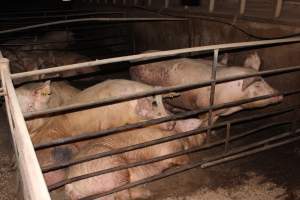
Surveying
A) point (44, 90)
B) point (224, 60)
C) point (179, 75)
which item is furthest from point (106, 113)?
point (224, 60)

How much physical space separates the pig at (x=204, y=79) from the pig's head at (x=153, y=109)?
0.79 metres

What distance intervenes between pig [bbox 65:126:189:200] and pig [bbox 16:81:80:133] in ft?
3.06

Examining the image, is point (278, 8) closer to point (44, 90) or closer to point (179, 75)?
point (179, 75)

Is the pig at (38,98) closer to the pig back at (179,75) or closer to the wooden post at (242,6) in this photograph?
the pig back at (179,75)

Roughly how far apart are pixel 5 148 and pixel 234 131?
3191mm

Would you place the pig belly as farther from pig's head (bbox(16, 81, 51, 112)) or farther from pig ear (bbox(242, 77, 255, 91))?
pig ear (bbox(242, 77, 255, 91))

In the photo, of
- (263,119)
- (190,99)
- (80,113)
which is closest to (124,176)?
(80,113)

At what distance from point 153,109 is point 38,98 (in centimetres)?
146

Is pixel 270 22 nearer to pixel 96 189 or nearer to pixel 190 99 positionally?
pixel 190 99

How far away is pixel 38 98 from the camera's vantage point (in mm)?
4219

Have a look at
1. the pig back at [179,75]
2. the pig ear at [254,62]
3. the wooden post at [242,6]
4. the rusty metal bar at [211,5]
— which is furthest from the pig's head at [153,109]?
the rusty metal bar at [211,5]

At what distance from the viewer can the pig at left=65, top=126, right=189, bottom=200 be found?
331 centimetres

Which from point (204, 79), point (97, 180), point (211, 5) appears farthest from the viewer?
point (211, 5)

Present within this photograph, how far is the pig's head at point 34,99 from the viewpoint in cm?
416
